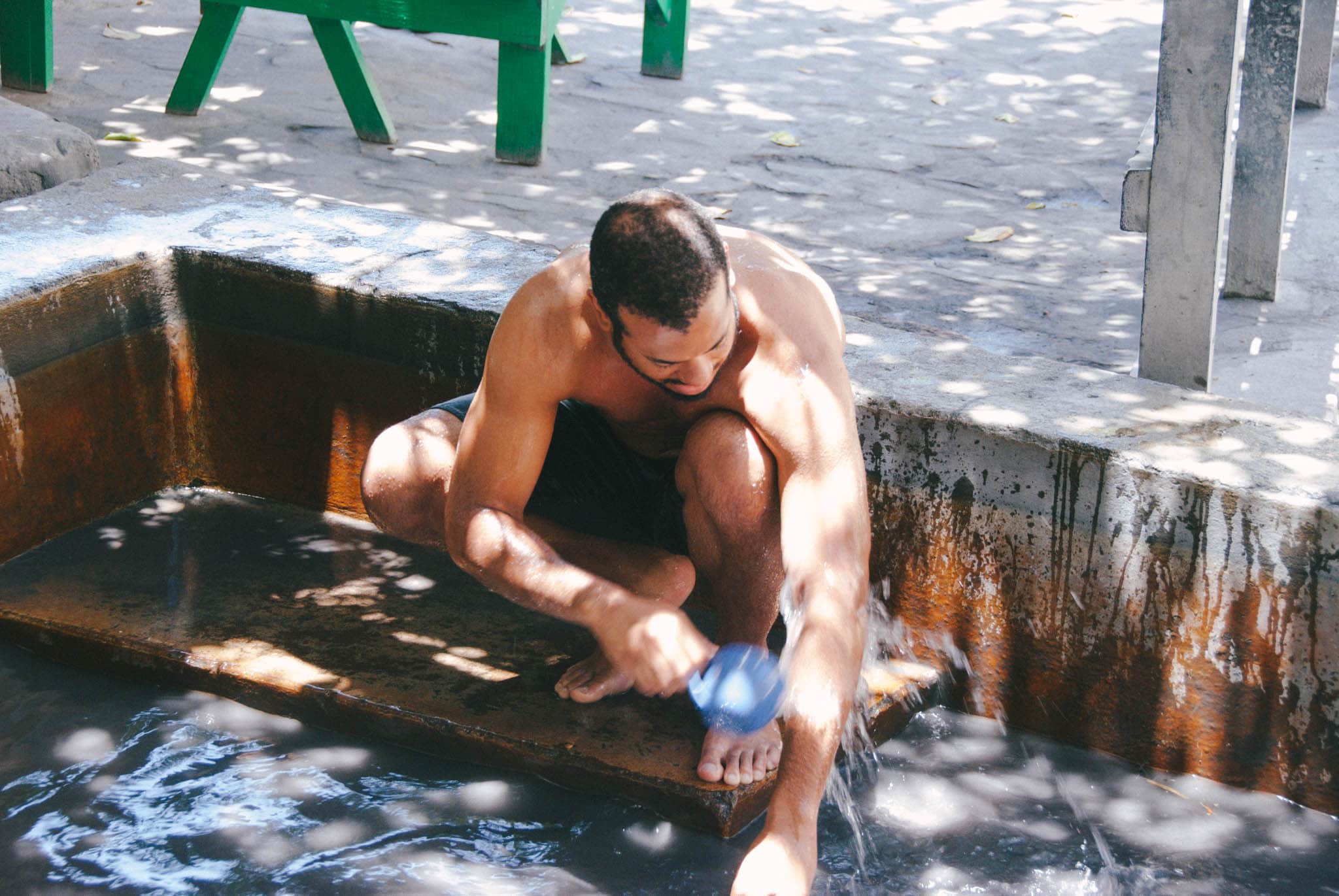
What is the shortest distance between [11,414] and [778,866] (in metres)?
2.32

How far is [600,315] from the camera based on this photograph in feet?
8.60

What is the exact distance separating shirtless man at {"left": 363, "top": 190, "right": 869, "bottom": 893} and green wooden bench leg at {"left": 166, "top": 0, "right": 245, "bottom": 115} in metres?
4.16

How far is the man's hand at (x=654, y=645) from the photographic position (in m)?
2.35

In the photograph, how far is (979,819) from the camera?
9.24 feet

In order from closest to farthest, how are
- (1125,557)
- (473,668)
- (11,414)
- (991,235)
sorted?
(1125,557) → (473,668) → (11,414) → (991,235)

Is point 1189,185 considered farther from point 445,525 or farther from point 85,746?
point 85,746

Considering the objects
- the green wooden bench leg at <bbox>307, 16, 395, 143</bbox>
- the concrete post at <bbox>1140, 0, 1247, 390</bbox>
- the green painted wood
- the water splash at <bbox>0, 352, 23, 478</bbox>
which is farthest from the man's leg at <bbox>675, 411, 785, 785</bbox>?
the green wooden bench leg at <bbox>307, 16, 395, 143</bbox>

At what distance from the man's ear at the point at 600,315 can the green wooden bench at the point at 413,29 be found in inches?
148

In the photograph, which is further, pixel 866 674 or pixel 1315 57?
pixel 1315 57

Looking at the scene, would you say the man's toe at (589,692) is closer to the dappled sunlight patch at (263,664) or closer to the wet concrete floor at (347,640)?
the wet concrete floor at (347,640)

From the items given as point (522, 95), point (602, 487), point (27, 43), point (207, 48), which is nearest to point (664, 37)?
point (522, 95)

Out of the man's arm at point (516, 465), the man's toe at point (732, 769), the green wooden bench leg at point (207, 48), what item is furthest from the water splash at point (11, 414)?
the green wooden bench leg at point (207, 48)

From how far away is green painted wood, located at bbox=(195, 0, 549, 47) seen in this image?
608 cm

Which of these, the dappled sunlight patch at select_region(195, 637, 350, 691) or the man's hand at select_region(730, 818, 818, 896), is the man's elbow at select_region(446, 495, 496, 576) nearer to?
the dappled sunlight patch at select_region(195, 637, 350, 691)
